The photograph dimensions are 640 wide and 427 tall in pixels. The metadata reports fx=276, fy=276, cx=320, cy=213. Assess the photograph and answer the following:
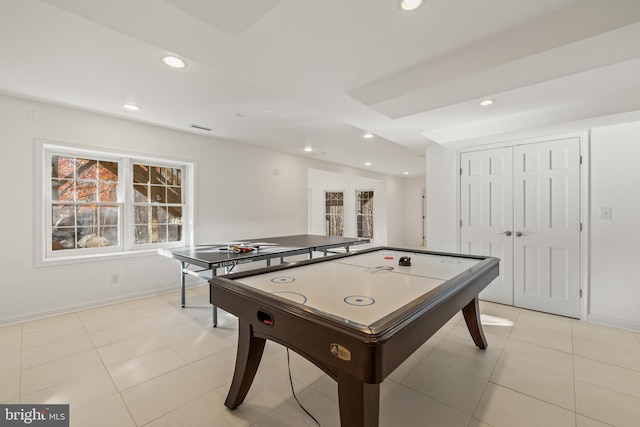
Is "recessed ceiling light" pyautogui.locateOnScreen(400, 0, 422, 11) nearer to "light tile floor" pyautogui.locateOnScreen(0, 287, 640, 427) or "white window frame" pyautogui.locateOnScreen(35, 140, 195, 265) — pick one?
"light tile floor" pyautogui.locateOnScreen(0, 287, 640, 427)

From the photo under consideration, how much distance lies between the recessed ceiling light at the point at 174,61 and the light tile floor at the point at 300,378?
2397 mm

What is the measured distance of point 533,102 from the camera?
94.1 inches

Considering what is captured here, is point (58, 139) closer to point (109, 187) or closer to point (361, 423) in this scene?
point (109, 187)

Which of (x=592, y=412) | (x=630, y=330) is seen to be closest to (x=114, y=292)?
(x=592, y=412)

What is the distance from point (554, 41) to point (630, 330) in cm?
304

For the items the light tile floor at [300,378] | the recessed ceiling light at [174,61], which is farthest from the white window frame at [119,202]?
the recessed ceiling light at [174,61]

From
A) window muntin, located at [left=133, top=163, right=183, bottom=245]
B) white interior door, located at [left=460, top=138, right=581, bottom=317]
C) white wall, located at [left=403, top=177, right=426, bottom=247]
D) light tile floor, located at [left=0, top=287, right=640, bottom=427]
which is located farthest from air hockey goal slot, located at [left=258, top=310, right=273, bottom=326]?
white wall, located at [left=403, top=177, right=426, bottom=247]

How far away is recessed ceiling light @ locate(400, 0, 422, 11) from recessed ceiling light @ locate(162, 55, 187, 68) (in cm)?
171

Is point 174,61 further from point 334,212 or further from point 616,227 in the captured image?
point 334,212

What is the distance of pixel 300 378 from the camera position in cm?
199

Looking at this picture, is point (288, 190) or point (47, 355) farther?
point (288, 190)

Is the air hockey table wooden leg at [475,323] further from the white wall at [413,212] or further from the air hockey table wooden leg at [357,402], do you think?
the white wall at [413,212]

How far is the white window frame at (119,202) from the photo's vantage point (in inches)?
124

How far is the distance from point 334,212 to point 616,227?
6999mm
